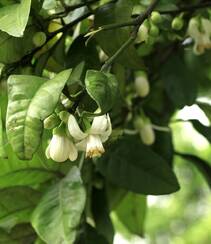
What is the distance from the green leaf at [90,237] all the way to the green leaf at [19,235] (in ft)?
0.16

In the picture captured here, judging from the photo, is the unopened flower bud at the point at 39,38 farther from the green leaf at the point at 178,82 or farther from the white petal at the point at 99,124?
the green leaf at the point at 178,82

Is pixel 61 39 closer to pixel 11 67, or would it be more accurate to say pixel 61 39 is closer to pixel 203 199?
pixel 11 67

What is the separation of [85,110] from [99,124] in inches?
0.9

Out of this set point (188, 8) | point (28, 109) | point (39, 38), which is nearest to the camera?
point (28, 109)

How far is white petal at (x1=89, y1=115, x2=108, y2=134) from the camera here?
18.0 inches

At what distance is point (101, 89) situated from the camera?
0.43 meters

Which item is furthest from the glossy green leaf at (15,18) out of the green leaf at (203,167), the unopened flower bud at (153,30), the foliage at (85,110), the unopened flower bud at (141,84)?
the green leaf at (203,167)

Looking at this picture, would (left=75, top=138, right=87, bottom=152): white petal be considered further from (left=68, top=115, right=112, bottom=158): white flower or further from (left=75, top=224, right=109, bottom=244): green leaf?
(left=75, top=224, right=109, bottom=244): green leaf

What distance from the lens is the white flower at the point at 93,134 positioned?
0.45m

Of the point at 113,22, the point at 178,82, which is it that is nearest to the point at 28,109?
the point at 113,22

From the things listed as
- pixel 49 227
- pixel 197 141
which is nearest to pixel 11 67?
pixel 49 227

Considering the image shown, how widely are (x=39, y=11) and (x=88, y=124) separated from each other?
13 centimetres

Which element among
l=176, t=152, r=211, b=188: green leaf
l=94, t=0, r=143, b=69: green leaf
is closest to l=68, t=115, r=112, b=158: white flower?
l=94, t=0, r=143, b=69: green leaf

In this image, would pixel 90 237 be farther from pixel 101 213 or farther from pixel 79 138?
pixel 79 138
